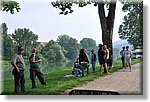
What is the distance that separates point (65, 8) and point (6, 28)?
612 millimetres

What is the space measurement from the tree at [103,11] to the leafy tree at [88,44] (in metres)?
0.12

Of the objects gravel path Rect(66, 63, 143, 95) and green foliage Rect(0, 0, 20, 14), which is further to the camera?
green foliage Rect(0, 0, 20, 14)

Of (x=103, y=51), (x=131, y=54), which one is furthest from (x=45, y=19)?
(x=131, y=54)

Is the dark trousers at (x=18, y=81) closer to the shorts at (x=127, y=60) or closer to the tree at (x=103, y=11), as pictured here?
the tree at (x=103, y=11)

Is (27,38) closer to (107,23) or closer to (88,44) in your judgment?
(88,44)

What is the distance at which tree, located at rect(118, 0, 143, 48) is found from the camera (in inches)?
163

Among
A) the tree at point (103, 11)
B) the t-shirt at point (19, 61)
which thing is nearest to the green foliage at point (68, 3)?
the tree at point (103, 11)

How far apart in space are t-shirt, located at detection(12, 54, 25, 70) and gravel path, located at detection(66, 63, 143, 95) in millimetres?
Answer: 509

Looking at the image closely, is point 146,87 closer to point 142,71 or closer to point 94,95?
point 142,71

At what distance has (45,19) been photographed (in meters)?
4.27

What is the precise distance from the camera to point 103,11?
13.9ft

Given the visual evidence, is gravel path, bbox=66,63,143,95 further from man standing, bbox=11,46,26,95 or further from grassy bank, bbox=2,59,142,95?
man standing, bbox=11,46,26,95

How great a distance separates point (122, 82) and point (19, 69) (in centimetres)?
101

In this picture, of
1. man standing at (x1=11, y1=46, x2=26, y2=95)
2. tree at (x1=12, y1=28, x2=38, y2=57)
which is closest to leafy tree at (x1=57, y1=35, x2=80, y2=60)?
tree at (x1=12, y1=28, x2=38, y2=57)
